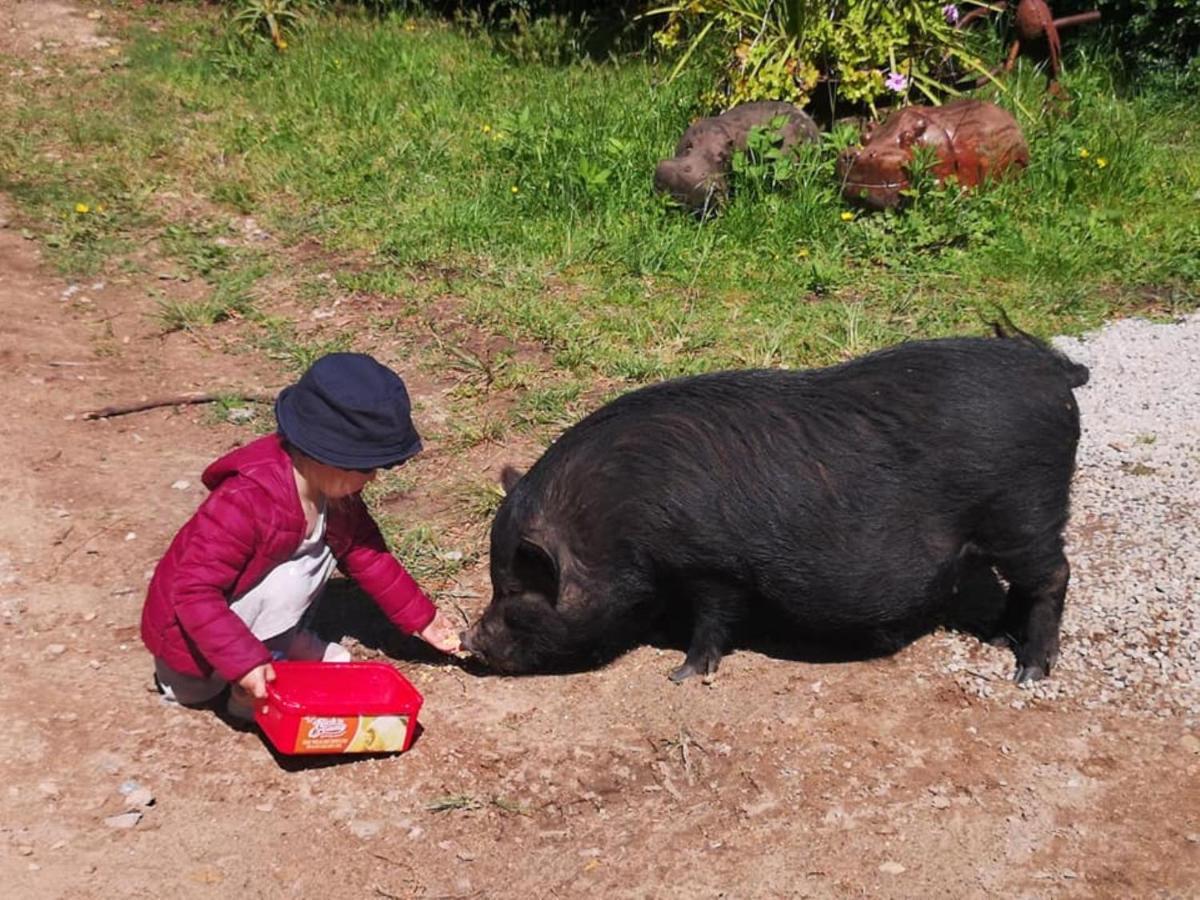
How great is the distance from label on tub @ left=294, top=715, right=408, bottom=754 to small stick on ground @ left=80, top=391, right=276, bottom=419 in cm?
234

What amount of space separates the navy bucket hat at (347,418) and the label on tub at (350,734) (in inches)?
27.5

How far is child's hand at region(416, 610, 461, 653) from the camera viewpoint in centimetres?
418

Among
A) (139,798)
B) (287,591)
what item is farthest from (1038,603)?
(139,798)

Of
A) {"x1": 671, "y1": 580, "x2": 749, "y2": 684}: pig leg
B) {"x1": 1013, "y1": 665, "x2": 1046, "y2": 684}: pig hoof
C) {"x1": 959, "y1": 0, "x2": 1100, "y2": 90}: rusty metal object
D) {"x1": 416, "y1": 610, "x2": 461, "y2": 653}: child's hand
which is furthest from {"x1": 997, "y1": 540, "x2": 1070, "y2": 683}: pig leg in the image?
{"x1": 959, "y1": 0, "x2": 1100, "y2": 90}: rusty metal object

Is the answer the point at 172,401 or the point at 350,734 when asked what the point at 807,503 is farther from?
the point at 172,401

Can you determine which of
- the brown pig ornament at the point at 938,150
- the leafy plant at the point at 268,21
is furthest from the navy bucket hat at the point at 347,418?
the leafy plant at the point at 268,21

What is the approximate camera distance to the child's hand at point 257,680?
361cm

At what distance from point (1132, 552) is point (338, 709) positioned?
2.63m

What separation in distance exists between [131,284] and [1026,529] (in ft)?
15.5

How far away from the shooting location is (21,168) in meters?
8.27

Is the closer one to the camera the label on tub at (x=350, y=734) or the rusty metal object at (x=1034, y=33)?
the label on tub at (x=350, y=734)

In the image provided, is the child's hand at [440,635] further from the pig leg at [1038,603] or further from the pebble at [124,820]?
the pig leg at [1038,603]

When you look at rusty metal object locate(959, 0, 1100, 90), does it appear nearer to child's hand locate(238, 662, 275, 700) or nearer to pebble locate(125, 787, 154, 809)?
child's hand locate(238, 662, 275, 700)

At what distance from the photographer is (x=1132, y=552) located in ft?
15.0
